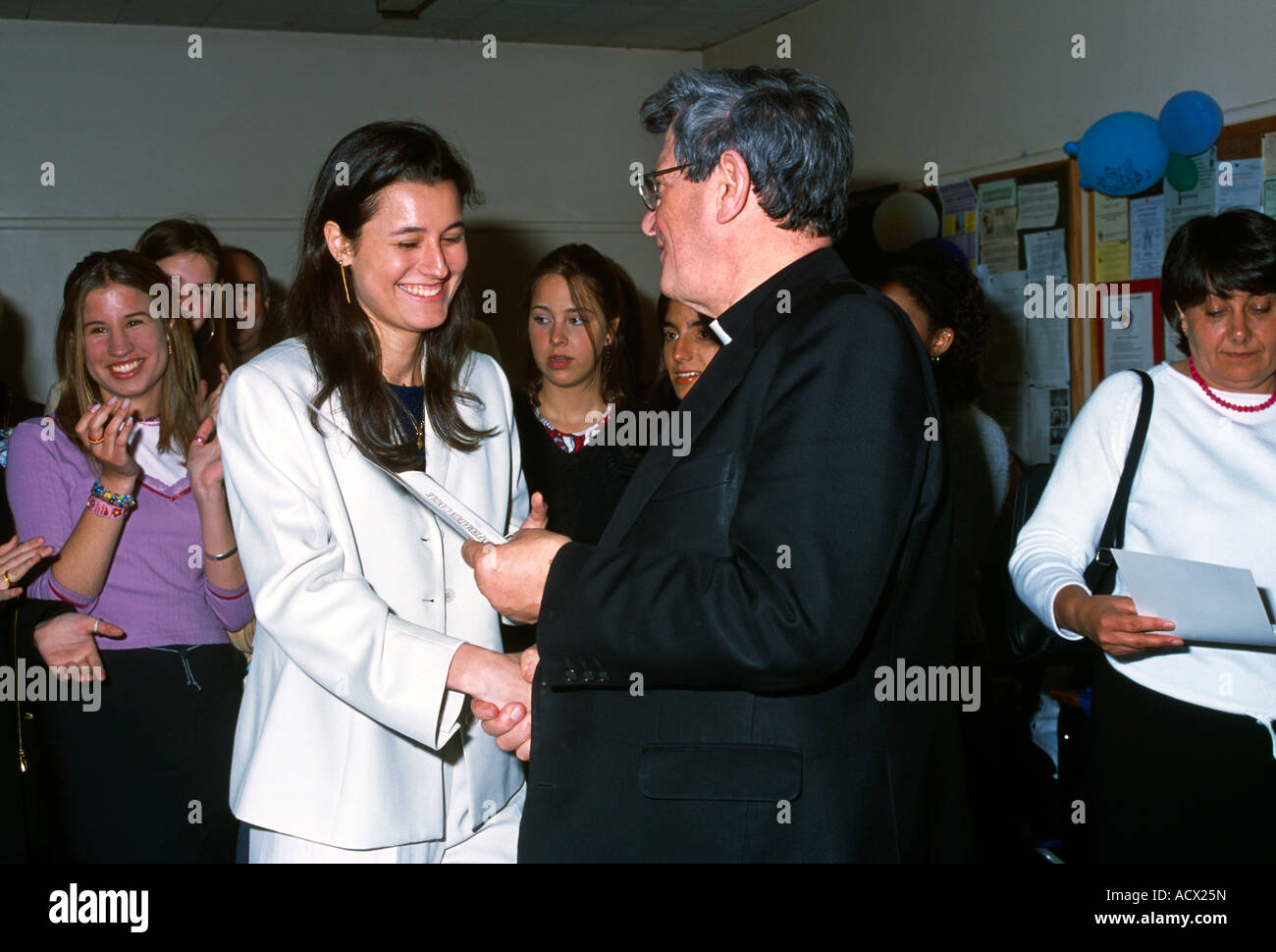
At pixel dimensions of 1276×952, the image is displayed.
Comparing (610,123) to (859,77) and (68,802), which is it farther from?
(68,802)

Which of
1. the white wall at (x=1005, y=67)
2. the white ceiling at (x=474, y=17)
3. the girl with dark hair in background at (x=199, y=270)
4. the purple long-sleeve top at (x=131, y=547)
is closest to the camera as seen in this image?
the purple long-sleeve top at (x=131, y=547)

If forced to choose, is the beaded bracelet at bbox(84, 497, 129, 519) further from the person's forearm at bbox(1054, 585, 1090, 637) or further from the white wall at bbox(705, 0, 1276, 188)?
the white wall at bbox(705, 0, 1276, 188)

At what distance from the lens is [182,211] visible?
5125 mm

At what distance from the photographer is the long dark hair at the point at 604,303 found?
3111 mm

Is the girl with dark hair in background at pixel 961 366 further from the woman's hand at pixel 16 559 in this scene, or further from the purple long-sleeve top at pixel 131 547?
the woman's hand at pixel 16 559

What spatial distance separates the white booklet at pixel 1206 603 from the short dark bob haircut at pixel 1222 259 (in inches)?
21.5

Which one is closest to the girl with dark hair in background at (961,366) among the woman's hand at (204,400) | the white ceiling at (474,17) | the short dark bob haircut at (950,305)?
the short dark bob haircut at (950,305)

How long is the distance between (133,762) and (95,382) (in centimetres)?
80

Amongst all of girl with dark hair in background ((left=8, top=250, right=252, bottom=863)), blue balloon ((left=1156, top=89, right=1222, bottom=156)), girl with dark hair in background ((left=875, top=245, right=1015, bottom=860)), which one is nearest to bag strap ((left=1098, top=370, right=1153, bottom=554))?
girl with dark hair in background ((left=875, top=245, right=1015, bottom=860))

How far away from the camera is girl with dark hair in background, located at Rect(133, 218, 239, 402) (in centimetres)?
278

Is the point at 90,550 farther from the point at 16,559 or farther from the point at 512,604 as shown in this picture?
Answer: the point at 512,604

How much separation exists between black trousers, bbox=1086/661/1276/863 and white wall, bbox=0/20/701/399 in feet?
13.8

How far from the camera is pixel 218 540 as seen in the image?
2.16 meters
